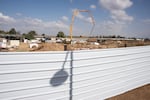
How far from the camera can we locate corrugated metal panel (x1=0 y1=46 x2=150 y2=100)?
5.48ft

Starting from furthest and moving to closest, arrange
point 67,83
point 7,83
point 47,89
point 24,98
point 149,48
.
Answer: point 149,48 → point 67,83 → point 47,89 → point 24,98 → point 7,83

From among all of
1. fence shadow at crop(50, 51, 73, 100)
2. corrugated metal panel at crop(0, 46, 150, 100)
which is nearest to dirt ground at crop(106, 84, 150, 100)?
corrugated metal panel at crop(0, 46, 150, 100)

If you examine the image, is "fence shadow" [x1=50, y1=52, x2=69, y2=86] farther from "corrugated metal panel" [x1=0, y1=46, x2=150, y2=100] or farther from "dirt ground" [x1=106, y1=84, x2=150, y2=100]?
"dirt ground" [x1=106, y1=84, x2=150, y2=100]

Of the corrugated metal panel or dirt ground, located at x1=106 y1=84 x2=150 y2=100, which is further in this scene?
dirt ground, located at x1=106 y1=84 x2=150 y2=100

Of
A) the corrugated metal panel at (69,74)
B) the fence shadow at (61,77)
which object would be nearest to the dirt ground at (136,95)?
the corrugated metal panel at (69,74)

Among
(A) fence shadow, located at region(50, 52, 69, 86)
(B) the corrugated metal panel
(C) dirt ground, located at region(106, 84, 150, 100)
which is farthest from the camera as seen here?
(C) dirt ground, located at region(106, 84, 150, 100)

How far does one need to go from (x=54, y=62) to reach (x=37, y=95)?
54 cm

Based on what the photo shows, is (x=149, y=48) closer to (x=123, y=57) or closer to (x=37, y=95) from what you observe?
(x=123, y=57)

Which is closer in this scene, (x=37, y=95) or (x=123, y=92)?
(x=37, y=95)

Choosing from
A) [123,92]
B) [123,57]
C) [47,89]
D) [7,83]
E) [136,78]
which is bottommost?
[123,92]

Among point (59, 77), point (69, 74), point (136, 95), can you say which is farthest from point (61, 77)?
point (136, 95)

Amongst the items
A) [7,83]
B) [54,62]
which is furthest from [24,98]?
[54,62]

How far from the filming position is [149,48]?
12.2 ft

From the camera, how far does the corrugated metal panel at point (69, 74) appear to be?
1.67 meters
